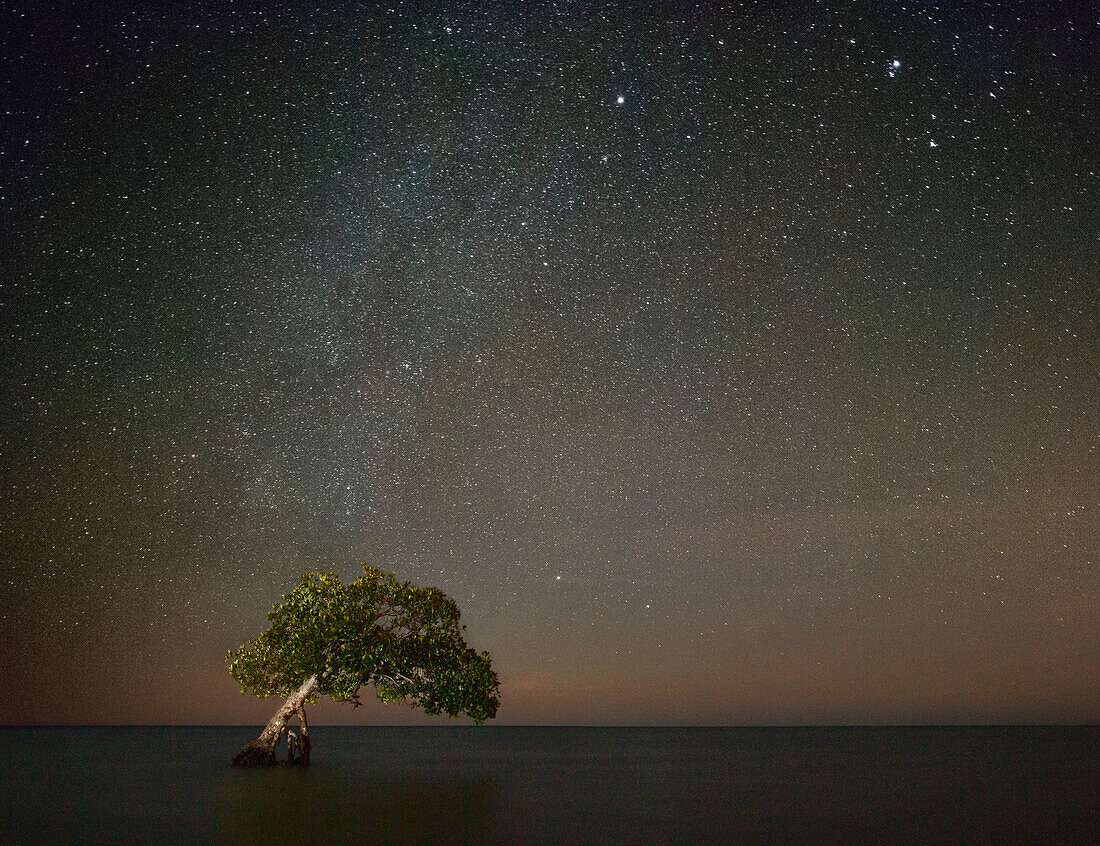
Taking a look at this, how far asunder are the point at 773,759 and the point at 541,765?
49.8 feet

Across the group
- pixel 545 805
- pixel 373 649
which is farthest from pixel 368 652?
pixel 545 805

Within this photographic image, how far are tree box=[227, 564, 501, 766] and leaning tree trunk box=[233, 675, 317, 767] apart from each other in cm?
10

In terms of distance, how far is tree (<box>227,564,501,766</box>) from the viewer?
29.1 metres

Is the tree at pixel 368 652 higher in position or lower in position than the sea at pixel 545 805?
higher

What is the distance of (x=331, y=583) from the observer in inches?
1176

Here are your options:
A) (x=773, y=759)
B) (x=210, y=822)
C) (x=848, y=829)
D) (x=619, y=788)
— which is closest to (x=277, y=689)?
(x=210, y=822)

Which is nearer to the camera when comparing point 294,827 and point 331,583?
point 294,827

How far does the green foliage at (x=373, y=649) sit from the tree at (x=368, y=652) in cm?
3

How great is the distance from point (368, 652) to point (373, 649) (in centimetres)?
18

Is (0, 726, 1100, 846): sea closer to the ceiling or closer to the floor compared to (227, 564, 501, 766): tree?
closer to the floor

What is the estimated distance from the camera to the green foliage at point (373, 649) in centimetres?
2909

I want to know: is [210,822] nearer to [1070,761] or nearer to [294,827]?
[294,827]

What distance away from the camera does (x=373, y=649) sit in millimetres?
29141

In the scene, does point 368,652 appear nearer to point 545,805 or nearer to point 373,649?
point 373,649
